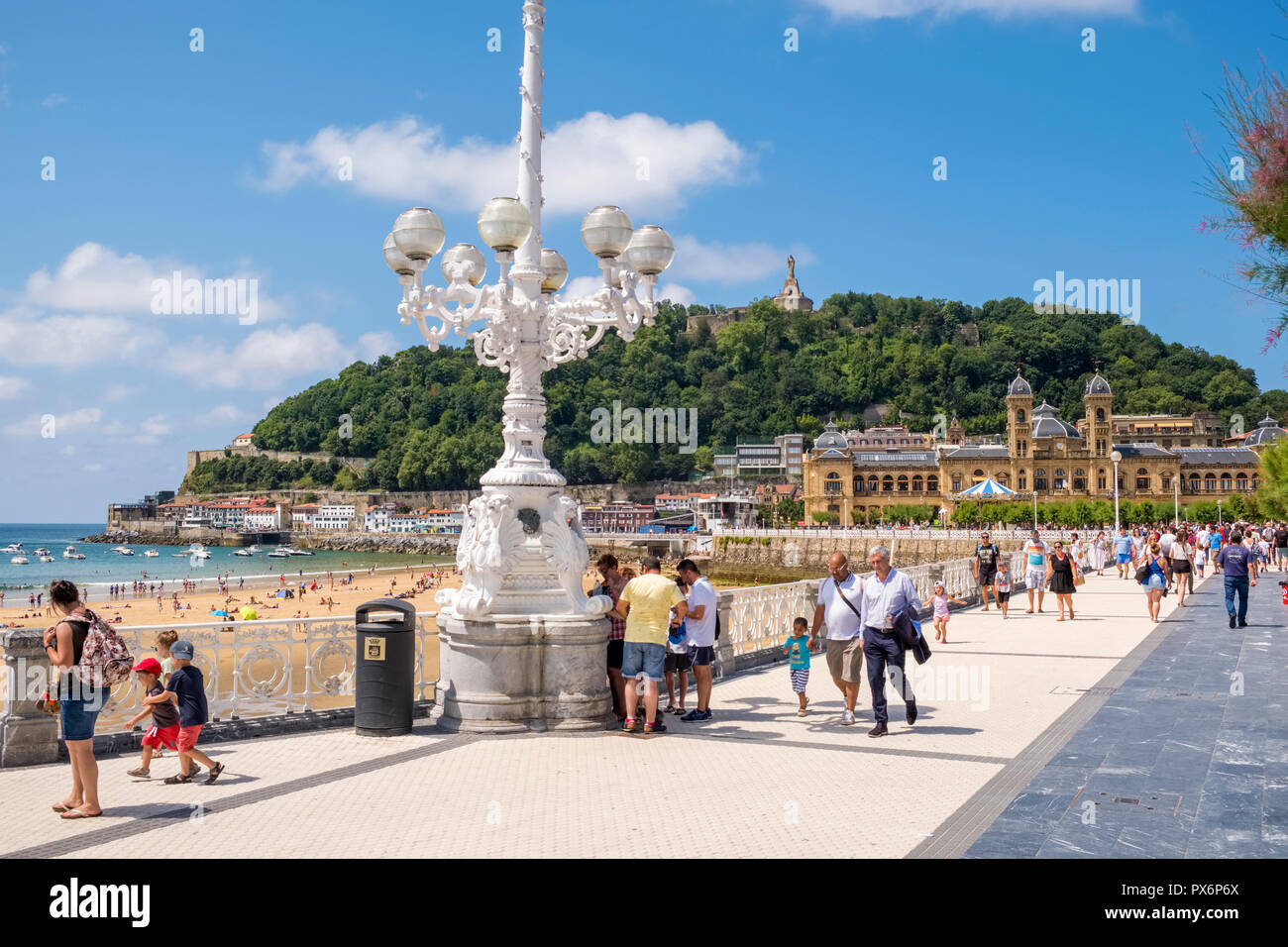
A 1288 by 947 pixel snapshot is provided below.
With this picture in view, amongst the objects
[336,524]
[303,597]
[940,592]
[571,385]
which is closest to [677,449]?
[571,385]

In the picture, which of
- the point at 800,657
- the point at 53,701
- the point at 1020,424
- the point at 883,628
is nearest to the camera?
the point at 53,701

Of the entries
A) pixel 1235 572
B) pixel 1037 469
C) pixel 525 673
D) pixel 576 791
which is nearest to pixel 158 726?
pixel 525 673

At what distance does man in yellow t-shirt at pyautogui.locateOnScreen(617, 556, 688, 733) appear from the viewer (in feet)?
26.7

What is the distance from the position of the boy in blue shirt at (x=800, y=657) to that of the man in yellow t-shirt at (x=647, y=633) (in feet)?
4.49

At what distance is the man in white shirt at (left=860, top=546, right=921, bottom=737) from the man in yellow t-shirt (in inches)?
63.4

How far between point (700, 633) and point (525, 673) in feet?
5.59

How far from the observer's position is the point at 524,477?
8641mm

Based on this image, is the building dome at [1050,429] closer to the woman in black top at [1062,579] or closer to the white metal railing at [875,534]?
the white metal railing at [875,534]

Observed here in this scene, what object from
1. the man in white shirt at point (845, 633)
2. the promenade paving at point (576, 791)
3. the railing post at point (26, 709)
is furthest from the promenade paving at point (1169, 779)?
the railing post at point (26, 709)

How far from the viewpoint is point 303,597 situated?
5047 cm

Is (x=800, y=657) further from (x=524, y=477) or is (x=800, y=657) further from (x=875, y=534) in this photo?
(x=875, y=534)

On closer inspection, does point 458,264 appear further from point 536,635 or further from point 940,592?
point 940,592
